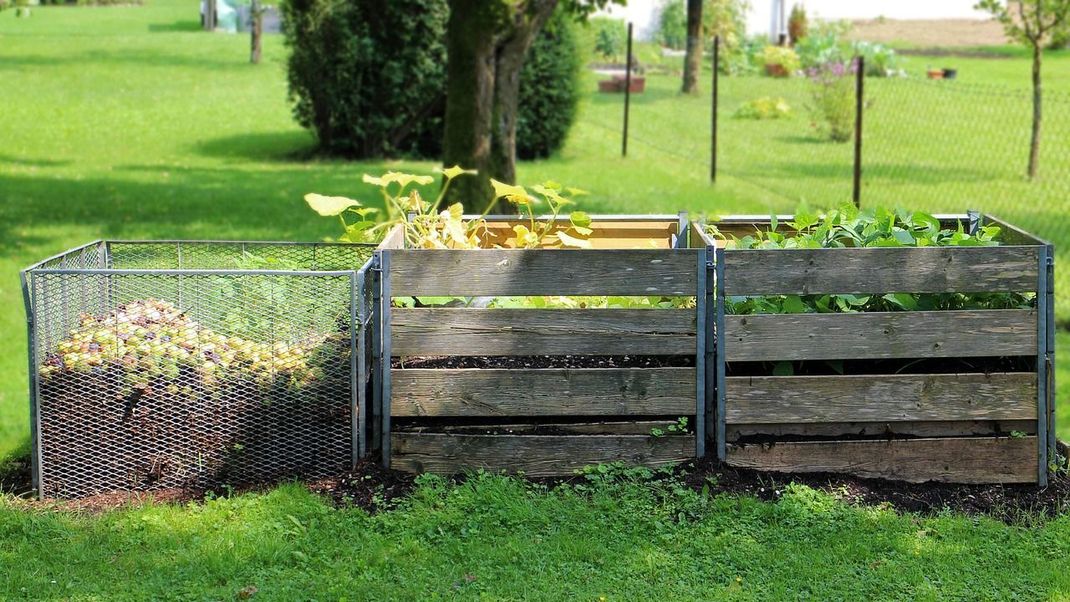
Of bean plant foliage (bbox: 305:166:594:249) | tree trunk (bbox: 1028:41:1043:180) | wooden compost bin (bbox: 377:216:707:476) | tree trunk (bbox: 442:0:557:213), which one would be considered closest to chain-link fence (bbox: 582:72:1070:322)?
tree trunk (bbox: 1028:41:1043:180)

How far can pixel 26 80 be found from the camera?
27.2 metres

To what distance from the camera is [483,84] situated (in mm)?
11516

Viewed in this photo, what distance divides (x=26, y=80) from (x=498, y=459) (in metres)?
25.3

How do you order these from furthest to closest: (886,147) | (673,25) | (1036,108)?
(673,25) < (886,147) < (1036,108)

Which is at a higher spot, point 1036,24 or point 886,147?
point 1036,24

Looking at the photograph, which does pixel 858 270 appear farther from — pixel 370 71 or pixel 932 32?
pixel 932 32

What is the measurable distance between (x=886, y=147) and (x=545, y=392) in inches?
638

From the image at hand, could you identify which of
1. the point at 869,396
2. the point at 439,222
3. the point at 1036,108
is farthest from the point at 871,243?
the point at 1036,108

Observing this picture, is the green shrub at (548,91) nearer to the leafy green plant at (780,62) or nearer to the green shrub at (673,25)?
the leafy green plant at (780,62)

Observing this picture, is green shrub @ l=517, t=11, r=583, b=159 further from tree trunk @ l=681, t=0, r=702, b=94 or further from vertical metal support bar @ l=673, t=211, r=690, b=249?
vertical metal support bar @ l=673, t=211, r=690, b=249

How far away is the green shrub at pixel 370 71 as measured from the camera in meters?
17.2

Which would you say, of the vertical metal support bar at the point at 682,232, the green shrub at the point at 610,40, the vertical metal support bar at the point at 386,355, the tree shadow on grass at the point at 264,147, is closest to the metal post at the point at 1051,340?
the vertical metal support bar at the point at 682,232

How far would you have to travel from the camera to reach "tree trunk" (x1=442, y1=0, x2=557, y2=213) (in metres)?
11.1

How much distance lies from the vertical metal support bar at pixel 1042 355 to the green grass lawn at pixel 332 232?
0.40 m
